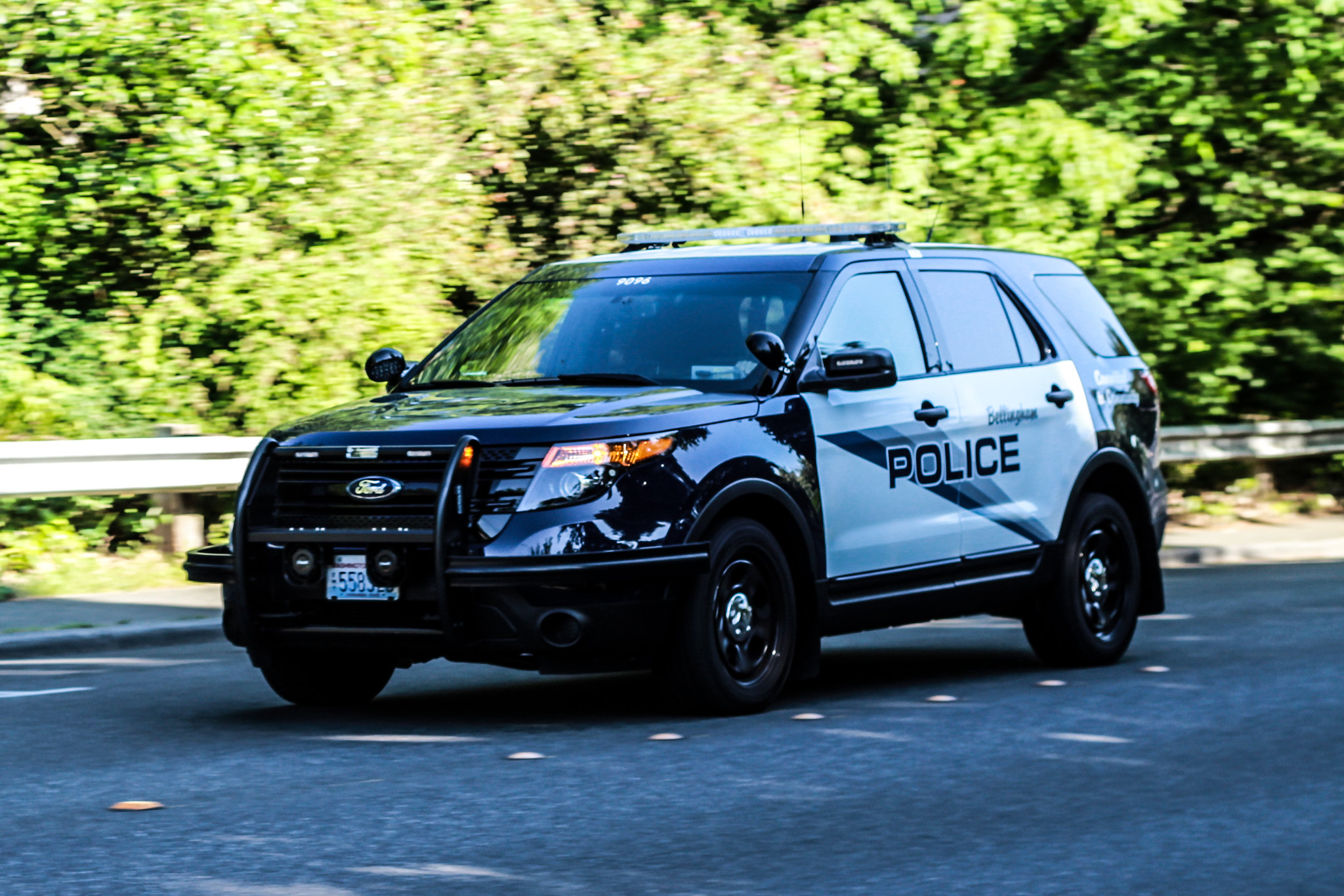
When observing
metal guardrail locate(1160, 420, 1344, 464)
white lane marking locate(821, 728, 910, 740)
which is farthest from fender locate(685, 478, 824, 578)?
metal guardrail locate(1160, 420, 1344, 464)

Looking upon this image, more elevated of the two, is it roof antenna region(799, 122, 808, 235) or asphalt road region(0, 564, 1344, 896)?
roof antenna region(799, 122, 808, 235)

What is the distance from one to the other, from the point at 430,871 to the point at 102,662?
17.0ft

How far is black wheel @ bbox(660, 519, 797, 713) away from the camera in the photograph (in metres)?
7.51

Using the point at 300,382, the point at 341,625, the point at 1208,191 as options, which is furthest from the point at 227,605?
the point at 1208,191

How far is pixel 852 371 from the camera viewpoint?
8094mm

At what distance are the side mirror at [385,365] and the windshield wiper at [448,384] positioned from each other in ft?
0.66

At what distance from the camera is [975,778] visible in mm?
6617

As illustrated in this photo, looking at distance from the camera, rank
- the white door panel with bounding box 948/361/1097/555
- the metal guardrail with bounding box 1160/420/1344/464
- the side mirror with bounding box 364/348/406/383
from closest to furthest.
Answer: the side mirror with bounding box 364/348/406/383 < the white door panel with bounding box 948/361/1097/555 < the metal guardrail with bounding box 1160/420/1344/464

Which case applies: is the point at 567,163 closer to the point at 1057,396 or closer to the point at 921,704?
the point at 1057,396

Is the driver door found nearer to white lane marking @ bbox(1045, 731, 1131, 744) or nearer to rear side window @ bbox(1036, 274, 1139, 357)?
white lane marking @ bbox(1045, 731, 1131, 744)

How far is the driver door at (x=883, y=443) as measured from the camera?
8.24 meters

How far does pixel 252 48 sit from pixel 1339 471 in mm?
11291

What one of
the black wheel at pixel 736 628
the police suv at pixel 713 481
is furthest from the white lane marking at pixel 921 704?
the black wheel at pixel 736 628

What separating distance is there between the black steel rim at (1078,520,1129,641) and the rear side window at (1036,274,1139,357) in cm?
95
